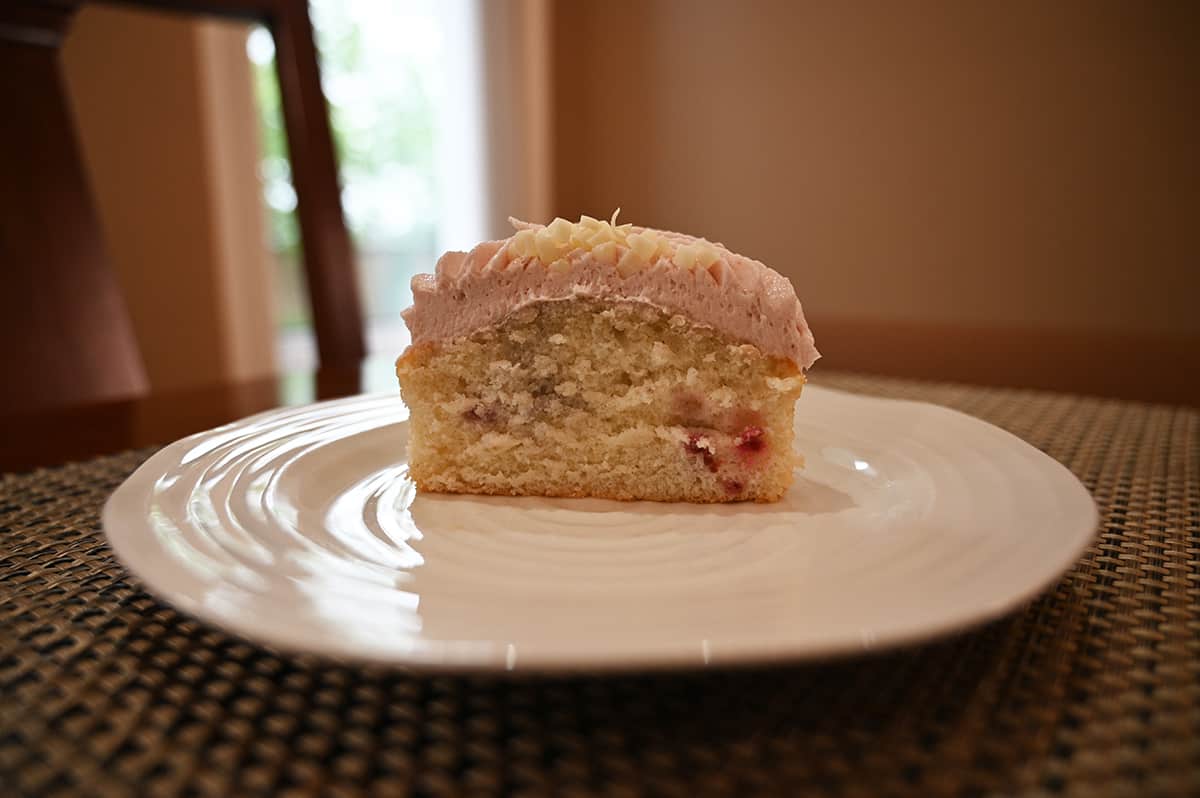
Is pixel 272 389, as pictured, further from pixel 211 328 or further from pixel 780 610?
pixel 211 328

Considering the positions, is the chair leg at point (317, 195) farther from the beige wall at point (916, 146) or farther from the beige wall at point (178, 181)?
the beige wall at point (916, 146)

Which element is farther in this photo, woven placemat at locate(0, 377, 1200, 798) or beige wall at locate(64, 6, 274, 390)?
beige wall at locate(64, 6, 274, 390)

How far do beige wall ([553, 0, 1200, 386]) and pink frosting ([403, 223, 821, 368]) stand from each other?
186 centimetres

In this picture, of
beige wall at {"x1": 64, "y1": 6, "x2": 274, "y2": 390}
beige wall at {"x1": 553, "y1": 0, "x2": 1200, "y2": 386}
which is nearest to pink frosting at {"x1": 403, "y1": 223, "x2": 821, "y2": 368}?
beige wall at {"x1": 553, "y1": 0, "x2": 1200, "y2": 386}

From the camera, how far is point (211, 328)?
3.39 m

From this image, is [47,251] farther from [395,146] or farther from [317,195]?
[395,146]

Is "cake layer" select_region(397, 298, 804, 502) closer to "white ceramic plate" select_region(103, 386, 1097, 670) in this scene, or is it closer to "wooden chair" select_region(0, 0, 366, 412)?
"white ceramic plate" select_region(103, 386, 1097, 670)

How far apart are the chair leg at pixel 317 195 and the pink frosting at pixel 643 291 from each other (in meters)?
0.99

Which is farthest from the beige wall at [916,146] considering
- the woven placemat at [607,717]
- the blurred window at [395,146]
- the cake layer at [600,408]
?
the woven placemat at [607,717]

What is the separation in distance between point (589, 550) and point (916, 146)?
399cm

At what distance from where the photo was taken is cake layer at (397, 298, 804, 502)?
982 mm

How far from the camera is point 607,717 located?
50cm

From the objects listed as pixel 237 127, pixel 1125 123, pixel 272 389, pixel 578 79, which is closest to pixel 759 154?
pixel 578 79

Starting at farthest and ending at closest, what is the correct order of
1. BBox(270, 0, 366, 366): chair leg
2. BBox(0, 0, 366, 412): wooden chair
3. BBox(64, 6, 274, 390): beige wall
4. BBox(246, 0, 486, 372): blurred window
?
BBox(246, 0, 486, 372): blurred window
BBox(64, 6, 274, 390): beige wall
BBox(270, 0, 366, 366): chair leg
BBox(0, 0, 366, 412): wooden chair
